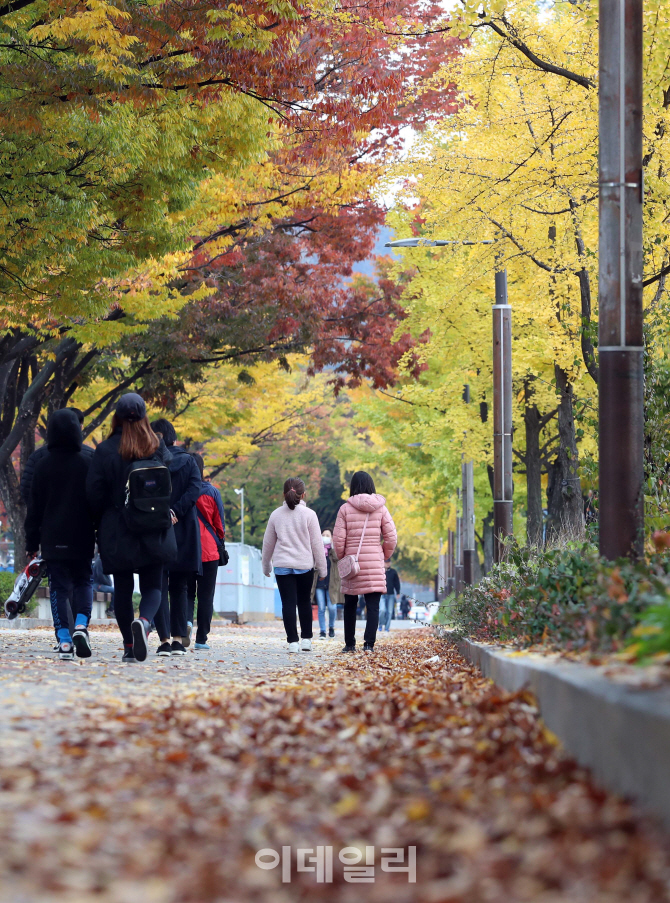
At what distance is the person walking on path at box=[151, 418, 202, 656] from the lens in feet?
33.6

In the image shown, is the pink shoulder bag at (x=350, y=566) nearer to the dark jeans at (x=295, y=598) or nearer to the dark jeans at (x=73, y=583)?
the dark jeans at (x=295, y=598)

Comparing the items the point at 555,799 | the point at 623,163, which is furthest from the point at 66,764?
the point at 623,163

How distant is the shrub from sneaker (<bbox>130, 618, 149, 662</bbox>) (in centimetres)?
246

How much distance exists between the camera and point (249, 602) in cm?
3369

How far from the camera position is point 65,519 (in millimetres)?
8828

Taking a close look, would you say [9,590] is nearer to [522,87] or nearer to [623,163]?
[522,87]

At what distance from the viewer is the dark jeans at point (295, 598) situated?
11.4m

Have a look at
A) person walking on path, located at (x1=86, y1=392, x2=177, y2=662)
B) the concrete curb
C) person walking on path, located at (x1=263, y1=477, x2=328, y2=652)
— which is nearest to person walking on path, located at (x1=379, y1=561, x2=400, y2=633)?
person walking on path, located at (x1=263, y1=477, x2=328, y2=652)

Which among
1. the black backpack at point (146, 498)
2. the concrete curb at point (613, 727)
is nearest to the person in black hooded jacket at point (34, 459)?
the black backpack at point (146, 498)

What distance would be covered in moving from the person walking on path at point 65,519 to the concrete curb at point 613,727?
4.95 m

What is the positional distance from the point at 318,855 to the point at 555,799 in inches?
32.0

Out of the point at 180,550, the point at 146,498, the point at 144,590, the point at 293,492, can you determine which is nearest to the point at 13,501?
the point at 293,492

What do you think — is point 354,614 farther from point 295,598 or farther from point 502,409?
point 502,409

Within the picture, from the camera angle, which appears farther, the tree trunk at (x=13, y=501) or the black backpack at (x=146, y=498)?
the tree trunk at (x=13, y=501)
